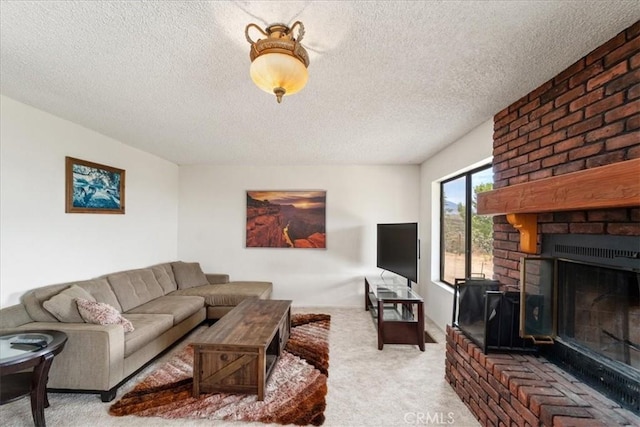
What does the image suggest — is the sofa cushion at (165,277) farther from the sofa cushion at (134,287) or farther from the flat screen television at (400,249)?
the flat screen television at (400,249)

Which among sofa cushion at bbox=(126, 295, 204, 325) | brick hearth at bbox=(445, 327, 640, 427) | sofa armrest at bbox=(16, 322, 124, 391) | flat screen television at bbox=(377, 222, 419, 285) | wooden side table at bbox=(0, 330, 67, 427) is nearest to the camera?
brick hearth at bbox=(445, 327, 640, 427)

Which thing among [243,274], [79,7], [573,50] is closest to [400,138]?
[573,50]

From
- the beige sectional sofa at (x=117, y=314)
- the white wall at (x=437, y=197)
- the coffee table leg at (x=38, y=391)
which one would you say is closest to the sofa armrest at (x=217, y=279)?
the beige sectional sofa at (x=117, y=314)

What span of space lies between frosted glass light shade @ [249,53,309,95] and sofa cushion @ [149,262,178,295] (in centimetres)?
349

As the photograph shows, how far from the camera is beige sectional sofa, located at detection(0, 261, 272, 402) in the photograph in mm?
2209

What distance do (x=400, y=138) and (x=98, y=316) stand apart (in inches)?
133

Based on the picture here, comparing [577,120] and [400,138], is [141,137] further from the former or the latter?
[577,120]

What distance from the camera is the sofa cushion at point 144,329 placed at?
245cm

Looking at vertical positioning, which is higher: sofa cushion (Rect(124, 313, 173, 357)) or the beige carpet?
sofa cushion (Rect(124, 313, 173, 357))

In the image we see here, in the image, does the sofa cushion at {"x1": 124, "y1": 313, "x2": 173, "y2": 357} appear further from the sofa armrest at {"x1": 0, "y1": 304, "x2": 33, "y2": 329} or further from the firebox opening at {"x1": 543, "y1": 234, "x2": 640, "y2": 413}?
the firebox opening at {"x1": 543, "y1": 234, "x2": 640, "y2": 413}

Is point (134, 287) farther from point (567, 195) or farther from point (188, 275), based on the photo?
point (567, 195)

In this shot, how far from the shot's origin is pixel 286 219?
16.0 feet

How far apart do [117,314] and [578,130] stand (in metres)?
3.66

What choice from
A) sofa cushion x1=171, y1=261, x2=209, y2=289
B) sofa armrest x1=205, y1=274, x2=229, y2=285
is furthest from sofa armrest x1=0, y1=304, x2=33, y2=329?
sofa armrest x1=205, y1=274, x2=229, y2=285
